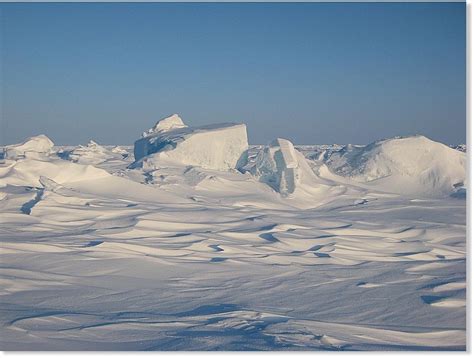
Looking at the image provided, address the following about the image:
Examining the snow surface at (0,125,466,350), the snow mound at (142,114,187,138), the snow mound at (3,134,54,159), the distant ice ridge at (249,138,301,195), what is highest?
the snow mound at (142,114,187,138)

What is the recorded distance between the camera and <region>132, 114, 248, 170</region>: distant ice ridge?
1719 centimetres

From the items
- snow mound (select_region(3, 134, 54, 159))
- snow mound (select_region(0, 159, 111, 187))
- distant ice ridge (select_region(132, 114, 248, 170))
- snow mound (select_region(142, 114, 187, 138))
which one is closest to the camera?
snow mound (select_region(0, 159, 111, 187))

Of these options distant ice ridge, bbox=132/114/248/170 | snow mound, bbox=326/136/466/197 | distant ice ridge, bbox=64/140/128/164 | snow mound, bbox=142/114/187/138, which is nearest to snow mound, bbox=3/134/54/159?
distant ice ridge, bbox=64/140/128/164

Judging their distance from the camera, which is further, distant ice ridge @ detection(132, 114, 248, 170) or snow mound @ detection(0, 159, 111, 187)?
distant ice ridge @ detection(132, 114, 248, 170)

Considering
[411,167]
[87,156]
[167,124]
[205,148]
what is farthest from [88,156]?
[411,167]

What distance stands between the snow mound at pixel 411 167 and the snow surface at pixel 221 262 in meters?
1.91

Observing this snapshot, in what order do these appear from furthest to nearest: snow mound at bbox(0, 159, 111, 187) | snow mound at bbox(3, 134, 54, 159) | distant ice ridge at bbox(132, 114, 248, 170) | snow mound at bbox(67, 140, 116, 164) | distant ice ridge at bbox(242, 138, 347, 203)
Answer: snow mound at bbox(67, 140, 116, 164) < snow mound at bbox(3, 134, 54, 159) < distant ice ridge at bbox(132, 114, 248, 170) < distant ice ridge at bbox(242, 138, 347, 203) < snow mound at bbox(0, 159, 111, 187)

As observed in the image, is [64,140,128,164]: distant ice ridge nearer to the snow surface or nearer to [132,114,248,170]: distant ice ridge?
[132,114,248,170]: distant ice ridge

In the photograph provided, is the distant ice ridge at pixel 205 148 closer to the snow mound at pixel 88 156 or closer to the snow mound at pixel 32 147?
the snow mound at pixel 88 156

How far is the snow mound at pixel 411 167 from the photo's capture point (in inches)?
693

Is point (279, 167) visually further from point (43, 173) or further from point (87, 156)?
point (87, 156)

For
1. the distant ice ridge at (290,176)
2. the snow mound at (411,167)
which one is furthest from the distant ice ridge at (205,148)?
the snow mound at (411,167)

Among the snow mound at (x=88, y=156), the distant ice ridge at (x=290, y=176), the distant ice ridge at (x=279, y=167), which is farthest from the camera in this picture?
the snow mound at (x=88, y=156)

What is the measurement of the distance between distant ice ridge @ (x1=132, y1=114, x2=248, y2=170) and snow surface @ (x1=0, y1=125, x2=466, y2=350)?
1.38 m
